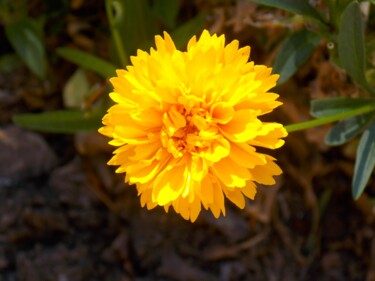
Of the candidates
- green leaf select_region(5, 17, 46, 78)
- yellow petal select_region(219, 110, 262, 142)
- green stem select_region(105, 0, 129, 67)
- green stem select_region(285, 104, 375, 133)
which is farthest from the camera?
green leaf select_region(5, 17, 46, 78)

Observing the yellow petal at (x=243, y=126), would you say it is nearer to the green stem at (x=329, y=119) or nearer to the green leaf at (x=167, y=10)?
the green stem at (x=329, y=119)

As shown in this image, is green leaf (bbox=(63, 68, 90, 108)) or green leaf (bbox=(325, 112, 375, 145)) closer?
green leaf (bbox=(325, 112, 375, 145))

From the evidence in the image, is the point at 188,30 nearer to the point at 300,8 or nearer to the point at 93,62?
the point at 93,62

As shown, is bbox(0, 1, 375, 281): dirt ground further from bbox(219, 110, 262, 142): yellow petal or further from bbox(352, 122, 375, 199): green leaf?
bbox(219, 110, 262, 142): yellow petal

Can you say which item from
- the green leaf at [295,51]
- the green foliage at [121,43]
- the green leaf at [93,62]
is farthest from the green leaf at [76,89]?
the green leaf at [295,51]

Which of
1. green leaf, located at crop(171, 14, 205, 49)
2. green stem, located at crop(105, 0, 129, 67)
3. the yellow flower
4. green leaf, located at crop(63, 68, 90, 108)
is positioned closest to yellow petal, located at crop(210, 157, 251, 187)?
the yellow flower

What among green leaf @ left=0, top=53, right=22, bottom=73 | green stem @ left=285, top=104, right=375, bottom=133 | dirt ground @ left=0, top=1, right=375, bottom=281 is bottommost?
dirt ground @ left=0, top=1, right=375, bottom=281
